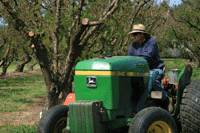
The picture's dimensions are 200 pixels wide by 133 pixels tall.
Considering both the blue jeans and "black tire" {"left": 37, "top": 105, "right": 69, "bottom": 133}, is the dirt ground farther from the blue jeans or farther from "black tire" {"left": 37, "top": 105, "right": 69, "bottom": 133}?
the blue jeans

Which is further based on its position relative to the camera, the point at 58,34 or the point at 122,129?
the point at 58,34

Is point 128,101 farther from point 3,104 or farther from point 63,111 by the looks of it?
point 3,104

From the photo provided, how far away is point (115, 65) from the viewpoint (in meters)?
4.29

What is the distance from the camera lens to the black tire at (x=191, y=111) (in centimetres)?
446

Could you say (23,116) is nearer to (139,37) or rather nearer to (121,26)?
(121,26)

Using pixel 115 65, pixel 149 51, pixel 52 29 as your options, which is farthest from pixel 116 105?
pixel 52 29

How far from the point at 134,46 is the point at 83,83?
1.54 meters

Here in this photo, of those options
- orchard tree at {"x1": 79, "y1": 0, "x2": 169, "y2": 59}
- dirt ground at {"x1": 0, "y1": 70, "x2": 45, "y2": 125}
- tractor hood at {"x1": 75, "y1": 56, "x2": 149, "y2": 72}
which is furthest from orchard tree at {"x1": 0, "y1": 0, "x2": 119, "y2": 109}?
tractor hood at {"x1": 75, "y1": 56, "x2": 149, "y2": 72}

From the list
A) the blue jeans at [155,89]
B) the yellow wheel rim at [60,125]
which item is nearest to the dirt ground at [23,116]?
the yellow wheel rim at [60,125]

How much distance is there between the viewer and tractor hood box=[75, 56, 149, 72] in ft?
14.0

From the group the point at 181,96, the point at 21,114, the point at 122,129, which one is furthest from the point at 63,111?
the point at 21,114

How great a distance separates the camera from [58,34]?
10.2 metres

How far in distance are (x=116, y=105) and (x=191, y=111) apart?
1.23m

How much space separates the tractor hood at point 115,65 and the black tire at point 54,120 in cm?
78
